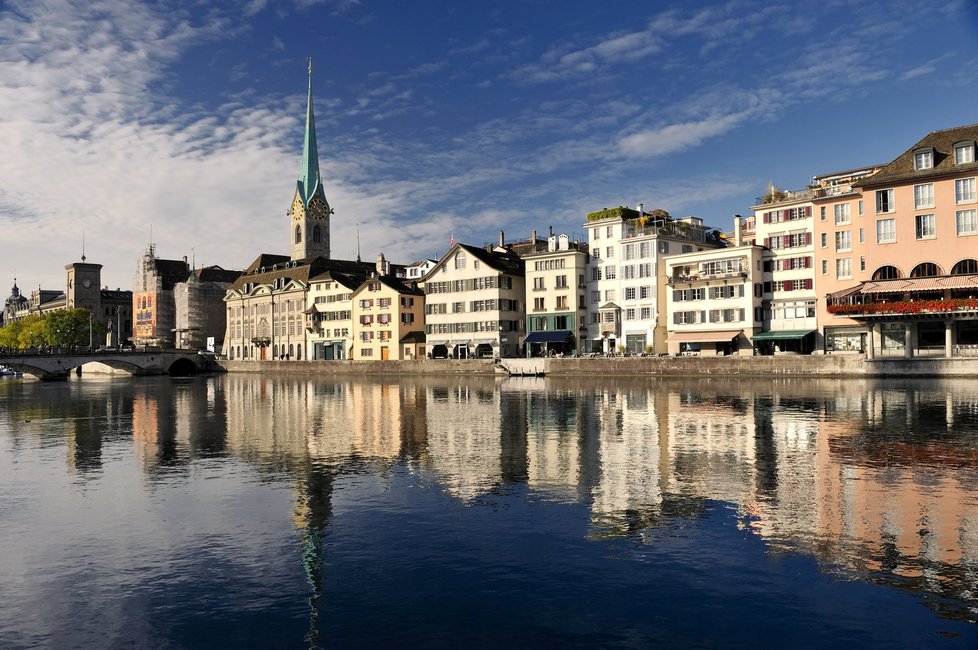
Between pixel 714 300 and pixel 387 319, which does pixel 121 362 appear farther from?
pixel 714 300

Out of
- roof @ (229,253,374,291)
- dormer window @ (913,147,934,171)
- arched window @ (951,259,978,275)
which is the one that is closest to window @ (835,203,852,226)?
dormer window @ (913,147,934,171)

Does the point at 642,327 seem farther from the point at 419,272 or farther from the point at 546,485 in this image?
the point at 546,485

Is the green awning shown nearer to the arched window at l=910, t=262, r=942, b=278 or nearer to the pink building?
the pink building

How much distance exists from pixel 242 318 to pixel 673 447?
469 feet

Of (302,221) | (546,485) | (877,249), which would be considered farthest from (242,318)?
(546,485)

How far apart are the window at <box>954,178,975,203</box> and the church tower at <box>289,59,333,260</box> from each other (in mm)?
140964

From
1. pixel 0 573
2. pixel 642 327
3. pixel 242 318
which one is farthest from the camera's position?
pixel 242 318

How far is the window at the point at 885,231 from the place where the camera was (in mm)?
75438

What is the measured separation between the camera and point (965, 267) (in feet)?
235

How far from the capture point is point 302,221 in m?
188

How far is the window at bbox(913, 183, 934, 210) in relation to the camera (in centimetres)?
7312

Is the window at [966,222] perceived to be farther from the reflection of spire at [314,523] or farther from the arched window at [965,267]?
the reflection of spire at [314,523]

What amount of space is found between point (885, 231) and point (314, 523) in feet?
235

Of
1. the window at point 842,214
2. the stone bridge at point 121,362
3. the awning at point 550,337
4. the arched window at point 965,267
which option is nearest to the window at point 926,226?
the arched window at point 965,267
